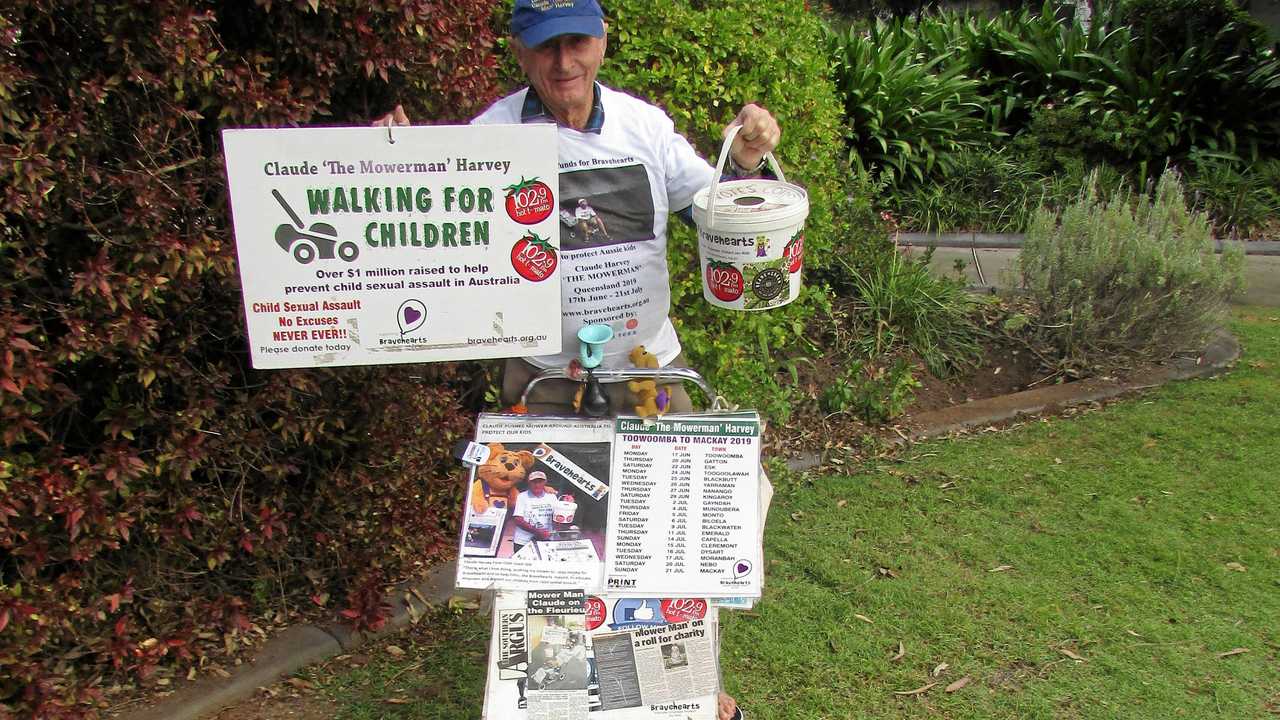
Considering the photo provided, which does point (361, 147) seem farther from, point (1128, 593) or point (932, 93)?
point (932, 93)

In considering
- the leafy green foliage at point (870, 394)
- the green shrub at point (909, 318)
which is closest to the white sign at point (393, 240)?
the leafy green foliage at point (870, 394)

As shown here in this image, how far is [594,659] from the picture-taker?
2309 millimetres

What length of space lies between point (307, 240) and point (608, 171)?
748mm

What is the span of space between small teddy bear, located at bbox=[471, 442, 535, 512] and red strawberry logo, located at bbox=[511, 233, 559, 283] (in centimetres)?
43

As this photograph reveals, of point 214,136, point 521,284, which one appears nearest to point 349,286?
point 521,284

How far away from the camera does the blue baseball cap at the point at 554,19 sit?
2238 mm

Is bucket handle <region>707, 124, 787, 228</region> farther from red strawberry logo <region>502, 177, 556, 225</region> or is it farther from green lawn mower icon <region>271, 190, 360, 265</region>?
green lawn mower icon <region>271, 190, 360, 265</region>

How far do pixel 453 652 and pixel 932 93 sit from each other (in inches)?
251

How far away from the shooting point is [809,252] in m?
5.25

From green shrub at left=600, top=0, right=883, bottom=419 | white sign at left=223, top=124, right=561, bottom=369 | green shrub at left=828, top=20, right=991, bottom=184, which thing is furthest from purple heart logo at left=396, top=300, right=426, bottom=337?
green shrub at left=828, top=20, right=991, bottom=184

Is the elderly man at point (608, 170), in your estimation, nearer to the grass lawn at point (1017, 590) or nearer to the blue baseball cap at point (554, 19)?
the blue baseball cap at point (554, 19)

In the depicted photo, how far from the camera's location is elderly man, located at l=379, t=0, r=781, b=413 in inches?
92.5

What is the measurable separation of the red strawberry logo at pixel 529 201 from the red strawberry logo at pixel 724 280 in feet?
1.42

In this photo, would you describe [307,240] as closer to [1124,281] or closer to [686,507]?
[686,507]
